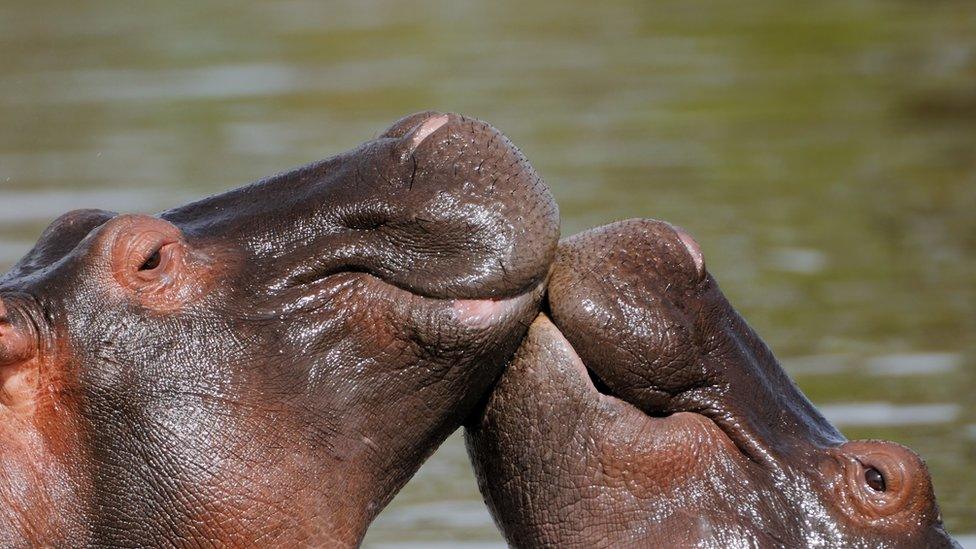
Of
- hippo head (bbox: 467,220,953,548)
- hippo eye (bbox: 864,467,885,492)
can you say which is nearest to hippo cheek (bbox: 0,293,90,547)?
hippo head (bbox: 467,220,953,548)

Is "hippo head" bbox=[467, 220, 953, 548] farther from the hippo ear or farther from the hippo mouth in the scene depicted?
the hippo ear

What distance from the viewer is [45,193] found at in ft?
47.5

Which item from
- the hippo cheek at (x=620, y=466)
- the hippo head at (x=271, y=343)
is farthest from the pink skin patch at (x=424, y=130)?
the hippo cheek at (x=620, y=466)

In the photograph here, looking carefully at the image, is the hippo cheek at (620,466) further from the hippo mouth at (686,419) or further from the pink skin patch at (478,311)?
the pink skin patch at (478,311)

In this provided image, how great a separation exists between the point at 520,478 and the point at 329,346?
0.73m

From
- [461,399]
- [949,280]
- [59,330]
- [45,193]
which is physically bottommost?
[461,399]

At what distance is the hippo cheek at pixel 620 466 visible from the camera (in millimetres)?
5434

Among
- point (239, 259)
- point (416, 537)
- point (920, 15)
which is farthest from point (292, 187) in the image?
point (920, 15)

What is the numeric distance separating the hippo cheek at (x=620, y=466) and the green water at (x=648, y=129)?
2433mm

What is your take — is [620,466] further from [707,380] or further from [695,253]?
[695,253]

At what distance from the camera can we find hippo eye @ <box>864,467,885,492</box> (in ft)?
17.9

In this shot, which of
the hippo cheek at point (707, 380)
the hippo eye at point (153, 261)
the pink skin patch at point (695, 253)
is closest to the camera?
the hippo eye at point (153, 261)

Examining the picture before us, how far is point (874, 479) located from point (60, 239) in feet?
7.57

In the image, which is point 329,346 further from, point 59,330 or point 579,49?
point 579,49
